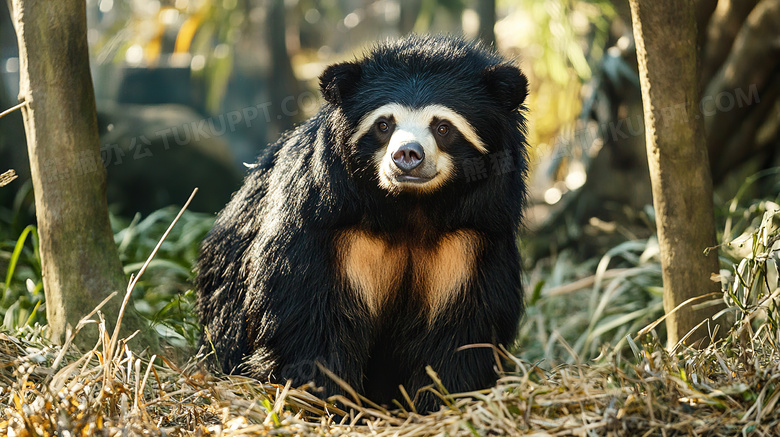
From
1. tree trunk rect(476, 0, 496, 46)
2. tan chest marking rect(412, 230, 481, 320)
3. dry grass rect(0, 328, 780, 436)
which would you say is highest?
tree trunk rect(476, 0, 496, 46)

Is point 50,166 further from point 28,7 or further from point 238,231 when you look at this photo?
point 238,231

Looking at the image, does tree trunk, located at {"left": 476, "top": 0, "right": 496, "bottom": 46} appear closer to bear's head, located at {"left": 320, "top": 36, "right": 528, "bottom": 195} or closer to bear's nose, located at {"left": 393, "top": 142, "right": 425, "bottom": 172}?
bear's head, located at {"left": 320, "top": 36, "right": 528, "bottom": 195}

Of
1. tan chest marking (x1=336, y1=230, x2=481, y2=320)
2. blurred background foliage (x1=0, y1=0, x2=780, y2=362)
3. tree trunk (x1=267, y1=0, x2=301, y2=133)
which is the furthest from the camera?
tree trunk (x1=267, y1=0, x2=301, y2=133)

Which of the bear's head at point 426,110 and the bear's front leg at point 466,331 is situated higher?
the bear's head at point 426,110

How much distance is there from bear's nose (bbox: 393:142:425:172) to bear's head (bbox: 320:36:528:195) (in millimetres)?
71

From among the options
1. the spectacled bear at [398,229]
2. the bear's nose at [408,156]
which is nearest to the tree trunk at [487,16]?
the spectacled bear at [398,229]

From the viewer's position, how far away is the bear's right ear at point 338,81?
135 inches

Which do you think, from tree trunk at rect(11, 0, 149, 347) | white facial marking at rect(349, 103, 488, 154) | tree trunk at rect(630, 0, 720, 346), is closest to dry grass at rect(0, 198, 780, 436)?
tree trunk at rect(630, 0, 720, 346)

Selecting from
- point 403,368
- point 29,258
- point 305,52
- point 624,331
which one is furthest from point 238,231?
point 305,52

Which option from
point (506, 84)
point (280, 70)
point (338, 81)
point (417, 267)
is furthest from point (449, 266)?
point (280, 70)

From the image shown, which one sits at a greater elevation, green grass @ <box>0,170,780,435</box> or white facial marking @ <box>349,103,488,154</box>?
white facial marking @ <box>349,103,488,154</box>

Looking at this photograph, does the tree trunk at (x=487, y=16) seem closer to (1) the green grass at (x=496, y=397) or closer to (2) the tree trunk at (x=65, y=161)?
(1) the green grass at (x=496, y=397)

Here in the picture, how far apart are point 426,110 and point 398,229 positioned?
0.57 meters

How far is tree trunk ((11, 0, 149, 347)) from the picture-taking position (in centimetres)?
324
